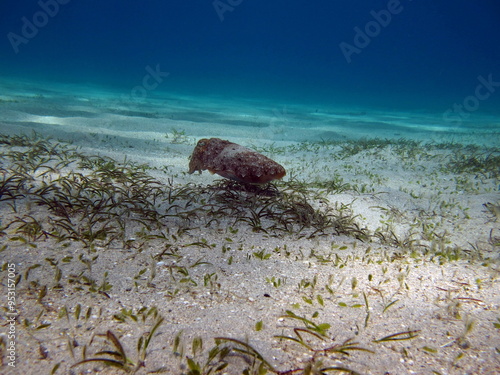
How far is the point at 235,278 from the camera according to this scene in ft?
7.49

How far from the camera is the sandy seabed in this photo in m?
1.52

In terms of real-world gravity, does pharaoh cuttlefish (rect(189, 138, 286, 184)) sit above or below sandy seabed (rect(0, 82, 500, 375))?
above

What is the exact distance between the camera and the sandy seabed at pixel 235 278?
152 centimetres

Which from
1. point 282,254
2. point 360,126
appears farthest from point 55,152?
Result: point 360,126

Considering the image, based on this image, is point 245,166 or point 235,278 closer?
point 235,278

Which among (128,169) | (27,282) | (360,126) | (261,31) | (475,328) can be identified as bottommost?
(27,282)

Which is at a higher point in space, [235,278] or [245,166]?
[245,166]

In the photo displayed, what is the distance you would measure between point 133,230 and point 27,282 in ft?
3.28

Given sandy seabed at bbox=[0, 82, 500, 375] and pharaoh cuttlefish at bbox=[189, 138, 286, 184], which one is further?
pharaoh cuttlefish at bbox=[189, 138, 286, 184]

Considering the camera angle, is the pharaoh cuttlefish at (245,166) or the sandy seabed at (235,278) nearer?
the sandy seabed at (235,278)

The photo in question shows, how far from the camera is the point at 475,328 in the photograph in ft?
6.01

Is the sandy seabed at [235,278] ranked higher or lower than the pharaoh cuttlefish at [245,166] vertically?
lower

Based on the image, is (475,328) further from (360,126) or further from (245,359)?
(360,126)

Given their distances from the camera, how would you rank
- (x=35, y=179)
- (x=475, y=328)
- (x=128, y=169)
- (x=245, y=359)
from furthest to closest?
1. (x=128, y=169)
2. (x=35, y=179)
3. (x=475, y=328)
4. (x=245, y=359)
